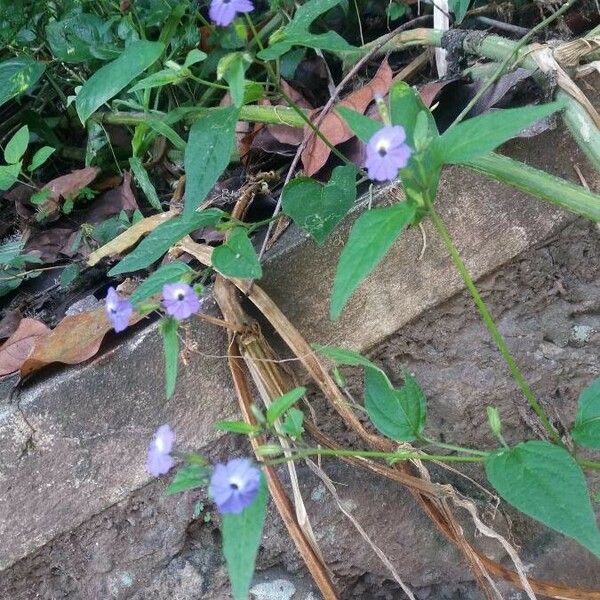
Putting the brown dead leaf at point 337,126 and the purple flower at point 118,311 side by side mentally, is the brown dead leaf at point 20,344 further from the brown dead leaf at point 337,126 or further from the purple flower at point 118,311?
the brown dead leaf at point 337,126

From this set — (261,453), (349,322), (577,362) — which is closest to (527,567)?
(577,362)

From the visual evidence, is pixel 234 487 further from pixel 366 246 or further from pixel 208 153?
pixel 208 153

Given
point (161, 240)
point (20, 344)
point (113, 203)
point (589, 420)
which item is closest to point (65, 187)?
point (113, 203)

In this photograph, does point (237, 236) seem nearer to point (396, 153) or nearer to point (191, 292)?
point (191, 292)

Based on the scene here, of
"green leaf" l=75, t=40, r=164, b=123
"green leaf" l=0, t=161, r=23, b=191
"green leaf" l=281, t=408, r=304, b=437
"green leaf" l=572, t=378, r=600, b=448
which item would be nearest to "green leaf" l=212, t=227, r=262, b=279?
"green leaf" l=281, t=408, r=304, b=437

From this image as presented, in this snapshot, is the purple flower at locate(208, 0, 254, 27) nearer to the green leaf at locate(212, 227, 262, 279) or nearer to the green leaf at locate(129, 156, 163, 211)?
the green leaf at locate(212, 227, 262, 279)

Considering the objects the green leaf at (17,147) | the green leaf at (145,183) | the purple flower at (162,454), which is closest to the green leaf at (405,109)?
the purple flower at (162,454)
